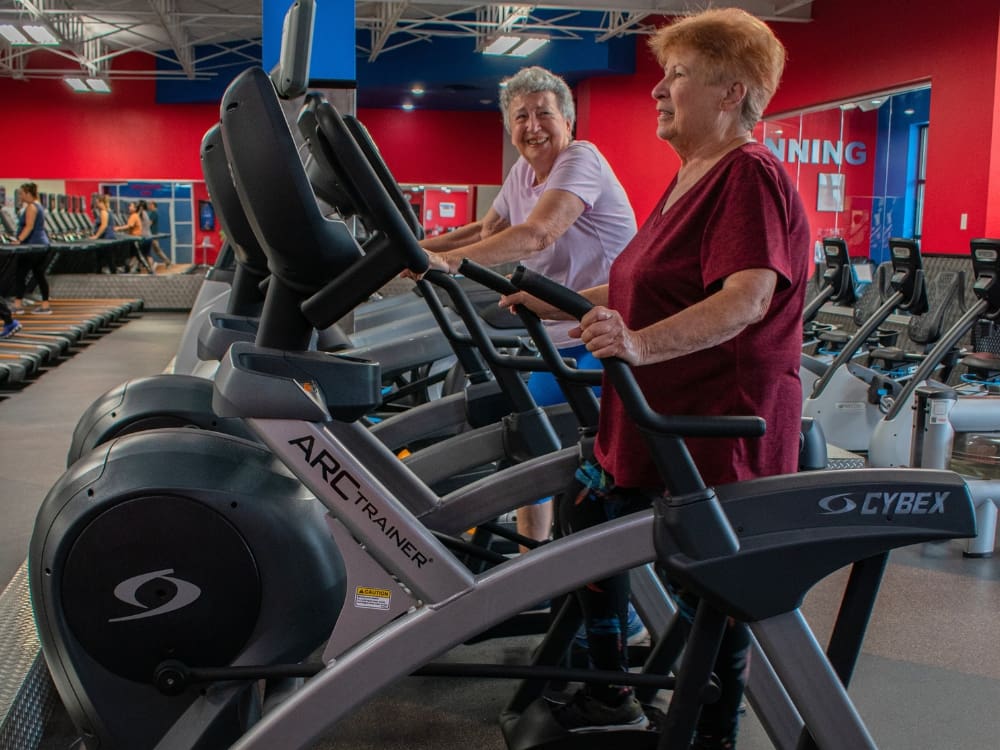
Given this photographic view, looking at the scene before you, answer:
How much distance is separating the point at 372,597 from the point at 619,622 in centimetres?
57

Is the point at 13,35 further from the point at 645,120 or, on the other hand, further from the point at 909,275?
the point at 909,275

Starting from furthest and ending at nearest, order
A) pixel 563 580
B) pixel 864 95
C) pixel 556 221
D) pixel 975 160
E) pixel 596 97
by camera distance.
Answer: pixel 596 97 → pixel 864 95 → pixel 975 160 → pixel 556 221 → pixel 563 580

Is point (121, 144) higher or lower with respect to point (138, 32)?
lower

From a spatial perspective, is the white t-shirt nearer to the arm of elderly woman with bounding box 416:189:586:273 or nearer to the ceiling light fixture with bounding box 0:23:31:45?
the arm of elderly woman with bounding box 416:189:586:273

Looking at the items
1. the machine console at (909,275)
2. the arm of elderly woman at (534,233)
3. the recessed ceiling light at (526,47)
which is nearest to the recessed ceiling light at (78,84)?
the recessed ceiling light at (526,47)

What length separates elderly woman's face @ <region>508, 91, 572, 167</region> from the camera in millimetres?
2943

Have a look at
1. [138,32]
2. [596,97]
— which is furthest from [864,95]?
[138,32]

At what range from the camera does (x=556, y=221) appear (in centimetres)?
272

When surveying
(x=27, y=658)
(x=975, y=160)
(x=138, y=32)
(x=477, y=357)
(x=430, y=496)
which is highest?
(x=138, y=32)

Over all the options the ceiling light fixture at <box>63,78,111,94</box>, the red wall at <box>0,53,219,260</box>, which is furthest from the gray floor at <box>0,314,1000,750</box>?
the red wall at <box>0,53,219,260</box>

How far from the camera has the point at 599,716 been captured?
7.20 feet

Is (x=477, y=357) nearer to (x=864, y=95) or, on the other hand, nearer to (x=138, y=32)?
(x=864, y=95)

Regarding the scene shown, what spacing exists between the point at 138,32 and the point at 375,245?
60.3 feet

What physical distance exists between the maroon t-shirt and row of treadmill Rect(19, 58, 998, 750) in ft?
0.32
